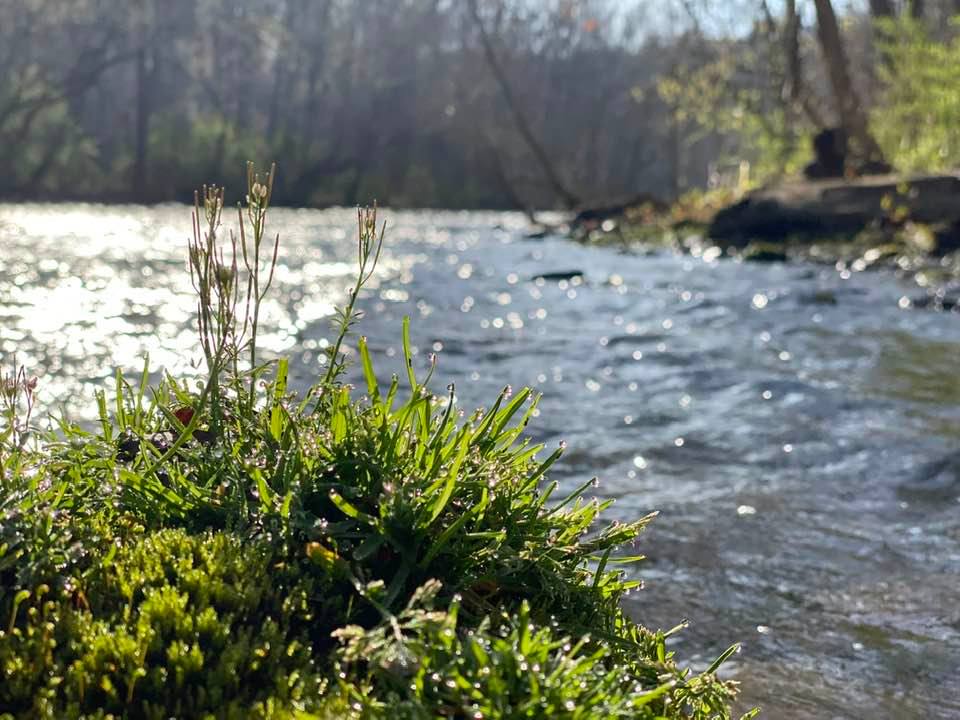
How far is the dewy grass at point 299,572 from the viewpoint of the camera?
1973 mm

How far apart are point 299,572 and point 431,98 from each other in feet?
199

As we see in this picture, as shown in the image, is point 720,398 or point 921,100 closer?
point 720,398

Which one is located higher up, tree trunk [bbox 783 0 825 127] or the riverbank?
tree trunk [bbox 783 0 825 127]

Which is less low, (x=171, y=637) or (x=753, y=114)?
(x=753, y=114)

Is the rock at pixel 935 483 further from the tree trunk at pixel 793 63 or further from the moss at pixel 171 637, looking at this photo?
the tree trunk at pixel 793 63

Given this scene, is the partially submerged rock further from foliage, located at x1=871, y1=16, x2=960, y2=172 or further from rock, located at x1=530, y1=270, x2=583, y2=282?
rock, located at x1=530, y1=270, x2=583, y2=282

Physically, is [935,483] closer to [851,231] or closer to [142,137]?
[851,231]

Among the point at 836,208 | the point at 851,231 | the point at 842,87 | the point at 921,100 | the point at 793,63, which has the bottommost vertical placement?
the point at 851,231

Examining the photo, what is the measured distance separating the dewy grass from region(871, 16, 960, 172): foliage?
601 inches

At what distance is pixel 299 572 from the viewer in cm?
236

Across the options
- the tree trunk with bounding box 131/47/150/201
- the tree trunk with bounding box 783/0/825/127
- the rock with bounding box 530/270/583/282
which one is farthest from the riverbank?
the tree trunk with bounding box 131/47/150/201

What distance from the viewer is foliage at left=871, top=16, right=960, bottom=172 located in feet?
52.7

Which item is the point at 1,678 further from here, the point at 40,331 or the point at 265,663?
the point at 40,331

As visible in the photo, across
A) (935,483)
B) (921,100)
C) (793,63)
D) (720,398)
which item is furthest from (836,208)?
(935,483)
